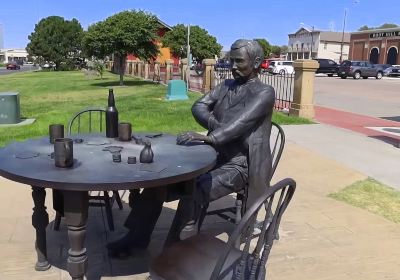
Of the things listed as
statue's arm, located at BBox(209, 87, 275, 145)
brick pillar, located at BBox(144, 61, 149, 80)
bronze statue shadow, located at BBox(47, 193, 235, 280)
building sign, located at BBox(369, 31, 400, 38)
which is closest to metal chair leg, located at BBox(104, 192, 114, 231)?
bronze statue shadow, located at BBox(47, 193, 235, 280)

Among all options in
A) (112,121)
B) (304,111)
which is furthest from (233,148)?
(304,111)

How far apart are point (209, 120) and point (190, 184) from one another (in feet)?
2.45

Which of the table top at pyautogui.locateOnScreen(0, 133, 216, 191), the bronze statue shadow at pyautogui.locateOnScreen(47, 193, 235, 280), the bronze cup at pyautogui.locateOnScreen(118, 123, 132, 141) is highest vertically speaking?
the bronze cup at pyautogui.locateOnScreen(118, 123, 132, 141)

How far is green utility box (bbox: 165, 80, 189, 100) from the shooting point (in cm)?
1591

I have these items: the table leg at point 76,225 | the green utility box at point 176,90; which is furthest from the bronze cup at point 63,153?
the green utility box at point 176,90

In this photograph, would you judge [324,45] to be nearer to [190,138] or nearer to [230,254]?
[190,138]

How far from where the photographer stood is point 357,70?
122ft

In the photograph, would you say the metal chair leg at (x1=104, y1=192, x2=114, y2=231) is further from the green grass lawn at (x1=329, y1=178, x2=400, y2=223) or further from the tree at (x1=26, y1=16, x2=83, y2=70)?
the tree at (x1=26, y1=16, x2=83, y2=70)

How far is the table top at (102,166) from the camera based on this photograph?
7.76 feet

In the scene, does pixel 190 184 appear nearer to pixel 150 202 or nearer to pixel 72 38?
pixel 150 202

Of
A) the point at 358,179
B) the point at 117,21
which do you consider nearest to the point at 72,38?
the point at 117,21

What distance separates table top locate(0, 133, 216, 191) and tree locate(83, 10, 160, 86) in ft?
72.6

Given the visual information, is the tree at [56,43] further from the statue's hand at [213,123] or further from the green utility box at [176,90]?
the statue's hand at [213,123]

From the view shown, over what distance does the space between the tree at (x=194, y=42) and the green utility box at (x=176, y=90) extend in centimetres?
3541
